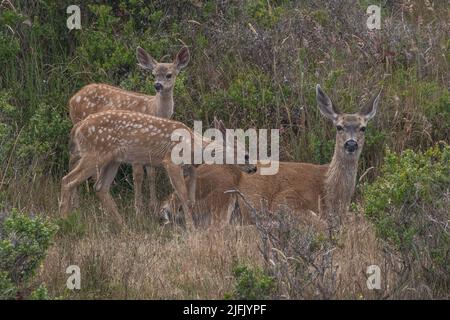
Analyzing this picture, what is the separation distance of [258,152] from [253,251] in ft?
8.22

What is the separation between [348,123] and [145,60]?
2.29 m

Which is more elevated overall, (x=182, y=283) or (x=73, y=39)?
(x=73, y=39)

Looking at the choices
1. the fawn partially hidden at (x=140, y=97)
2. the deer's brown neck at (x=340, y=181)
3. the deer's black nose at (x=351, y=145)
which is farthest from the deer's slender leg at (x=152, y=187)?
the deer's black nose at (x=351, y=145)

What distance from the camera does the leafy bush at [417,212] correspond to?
8.71 meters

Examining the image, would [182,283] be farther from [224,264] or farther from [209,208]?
[209,208]

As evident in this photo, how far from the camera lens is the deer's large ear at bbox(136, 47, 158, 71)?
12305 mm

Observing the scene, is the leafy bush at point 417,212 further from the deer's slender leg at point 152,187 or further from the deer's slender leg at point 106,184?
the deer's slender leg at point 106,184

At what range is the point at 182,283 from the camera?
29.3 feet

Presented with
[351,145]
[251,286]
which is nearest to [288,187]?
[351,145]

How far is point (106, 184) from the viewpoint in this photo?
37.3 ft

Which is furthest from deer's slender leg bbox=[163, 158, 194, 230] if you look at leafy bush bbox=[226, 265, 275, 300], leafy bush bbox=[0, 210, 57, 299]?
leafy bush bbox=[226, 265, 275, 300]
